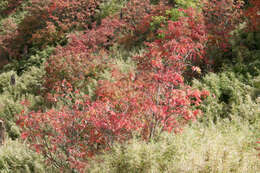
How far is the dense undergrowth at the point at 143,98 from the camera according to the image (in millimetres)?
4543

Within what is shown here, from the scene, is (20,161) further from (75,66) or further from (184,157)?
(75,66)

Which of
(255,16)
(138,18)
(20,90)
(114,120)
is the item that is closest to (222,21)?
(255,16)

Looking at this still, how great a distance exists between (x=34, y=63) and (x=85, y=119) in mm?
11445

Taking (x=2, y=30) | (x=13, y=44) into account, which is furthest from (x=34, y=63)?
(x=2, y=30)

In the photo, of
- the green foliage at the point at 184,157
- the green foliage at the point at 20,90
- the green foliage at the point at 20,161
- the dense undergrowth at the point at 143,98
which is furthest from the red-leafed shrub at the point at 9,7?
the green foliage at the point at 184,157

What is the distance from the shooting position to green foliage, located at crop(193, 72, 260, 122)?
639 cm

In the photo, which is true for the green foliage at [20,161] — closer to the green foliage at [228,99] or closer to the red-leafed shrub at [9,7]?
the green foliage at [228,99]

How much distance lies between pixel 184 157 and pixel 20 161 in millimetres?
4379

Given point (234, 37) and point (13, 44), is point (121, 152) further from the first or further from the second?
point (13, 44)

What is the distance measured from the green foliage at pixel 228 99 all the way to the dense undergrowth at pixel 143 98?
3 cm

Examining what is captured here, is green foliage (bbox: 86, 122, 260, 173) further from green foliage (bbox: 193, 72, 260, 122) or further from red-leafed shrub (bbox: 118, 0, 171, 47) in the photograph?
red-leafed shrub (bbox: 118, 0, 171, 47)

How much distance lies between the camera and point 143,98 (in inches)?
216

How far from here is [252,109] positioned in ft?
20.6

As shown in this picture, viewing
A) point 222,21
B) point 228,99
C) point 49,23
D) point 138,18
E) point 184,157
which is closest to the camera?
point 184,157
